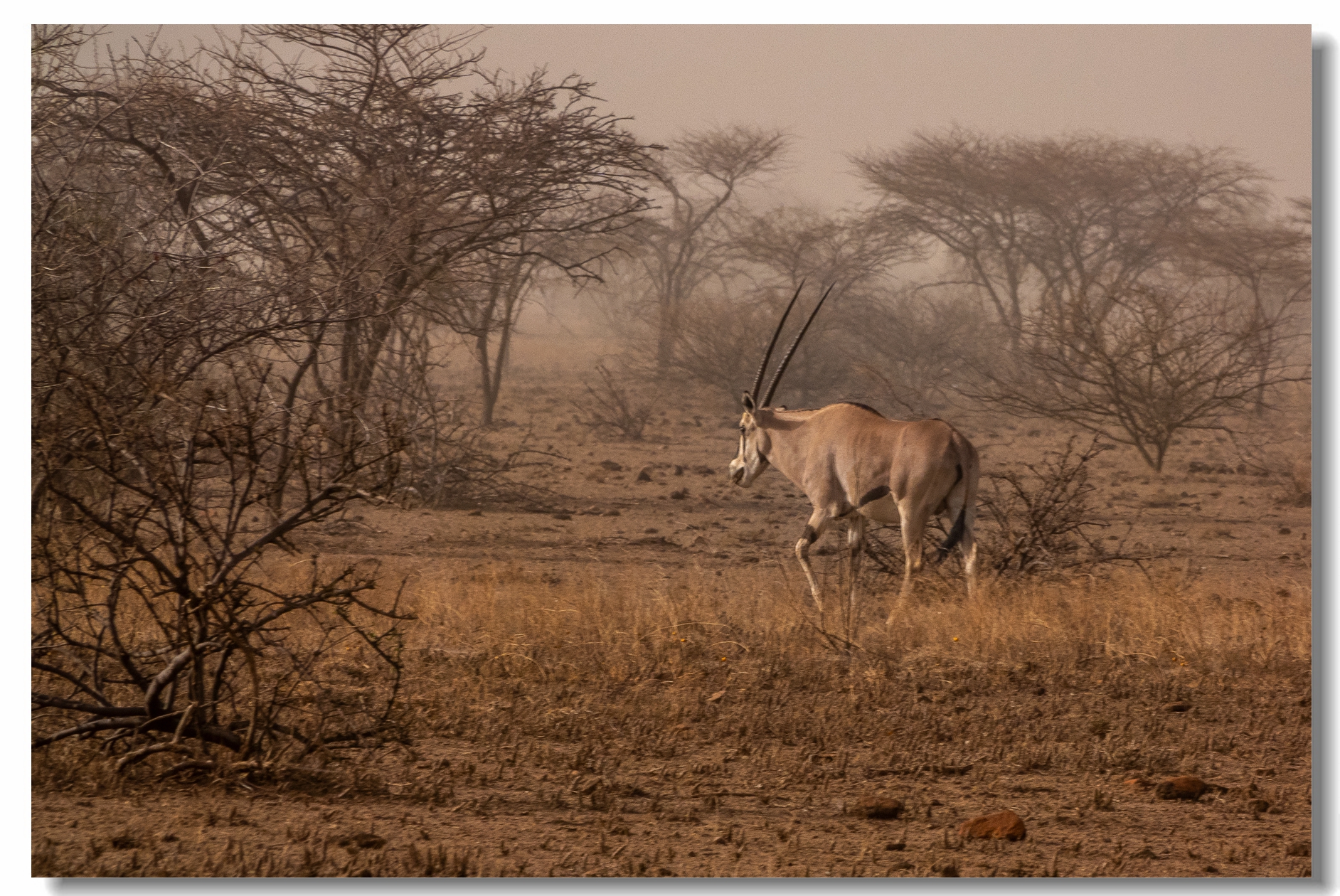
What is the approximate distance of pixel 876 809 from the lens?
386cm

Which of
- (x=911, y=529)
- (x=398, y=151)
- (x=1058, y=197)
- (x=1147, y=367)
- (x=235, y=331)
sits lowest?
(x=911, y=529)

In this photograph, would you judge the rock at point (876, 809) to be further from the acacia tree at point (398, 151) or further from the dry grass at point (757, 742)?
the acacia tree at point (398, 151)

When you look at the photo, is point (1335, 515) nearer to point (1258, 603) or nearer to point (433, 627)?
point (1258, 603)

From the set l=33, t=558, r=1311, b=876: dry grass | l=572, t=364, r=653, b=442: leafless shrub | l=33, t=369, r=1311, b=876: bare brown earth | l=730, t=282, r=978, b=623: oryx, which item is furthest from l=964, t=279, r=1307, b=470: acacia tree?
l=33, t=558, r=1311, b=876: dry grass

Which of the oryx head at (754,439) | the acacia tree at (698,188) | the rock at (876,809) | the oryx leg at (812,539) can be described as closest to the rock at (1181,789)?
the rock at (876,809)

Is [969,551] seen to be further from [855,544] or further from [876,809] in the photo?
[876,809]

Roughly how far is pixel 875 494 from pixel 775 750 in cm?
248

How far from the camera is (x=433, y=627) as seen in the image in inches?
239

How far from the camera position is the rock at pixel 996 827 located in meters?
3.69

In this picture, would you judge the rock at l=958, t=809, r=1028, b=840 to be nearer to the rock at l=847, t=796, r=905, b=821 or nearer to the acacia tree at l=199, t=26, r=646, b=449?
the rock at l=847, t=796, r=905, b=821

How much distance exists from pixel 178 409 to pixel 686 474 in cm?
989

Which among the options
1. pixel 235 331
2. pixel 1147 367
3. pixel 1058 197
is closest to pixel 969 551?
pixel 235 331

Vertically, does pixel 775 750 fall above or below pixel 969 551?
below

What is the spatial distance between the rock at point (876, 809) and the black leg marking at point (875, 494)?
2.99 m
